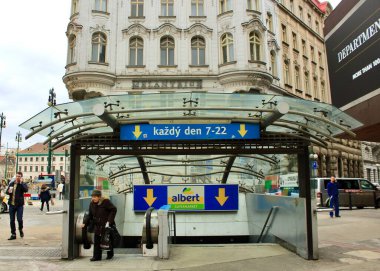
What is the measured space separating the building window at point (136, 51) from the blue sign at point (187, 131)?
80.7 feet

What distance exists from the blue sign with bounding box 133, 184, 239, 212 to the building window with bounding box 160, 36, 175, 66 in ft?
64.9

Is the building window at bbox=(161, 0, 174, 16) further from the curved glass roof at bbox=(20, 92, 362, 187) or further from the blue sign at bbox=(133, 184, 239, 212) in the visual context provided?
the curved glass roof at bbox=(20, 92, 362, 187)

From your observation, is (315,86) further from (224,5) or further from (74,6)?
(74,6)

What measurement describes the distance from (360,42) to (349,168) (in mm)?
46328

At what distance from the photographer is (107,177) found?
12625mm

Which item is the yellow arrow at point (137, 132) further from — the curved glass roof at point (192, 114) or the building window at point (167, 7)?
the building window at point (167, 7)

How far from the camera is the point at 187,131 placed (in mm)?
7938

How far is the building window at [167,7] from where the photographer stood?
32.9m

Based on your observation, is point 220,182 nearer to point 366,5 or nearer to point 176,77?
point 366,5

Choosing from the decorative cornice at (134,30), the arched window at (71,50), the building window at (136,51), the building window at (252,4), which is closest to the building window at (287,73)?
the building window at (252,4)

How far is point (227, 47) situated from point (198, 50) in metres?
2.33

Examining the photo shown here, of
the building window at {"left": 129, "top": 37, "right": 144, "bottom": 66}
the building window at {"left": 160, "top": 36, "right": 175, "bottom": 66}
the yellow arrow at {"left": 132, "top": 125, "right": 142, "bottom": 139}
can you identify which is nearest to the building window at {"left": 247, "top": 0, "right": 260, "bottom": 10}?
the building window at {"left": 160, "top": 36, "right": 175, "bottom": 66}

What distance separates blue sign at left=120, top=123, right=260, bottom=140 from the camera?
25.8ft

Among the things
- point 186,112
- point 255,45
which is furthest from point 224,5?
point 186,112
